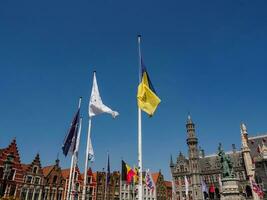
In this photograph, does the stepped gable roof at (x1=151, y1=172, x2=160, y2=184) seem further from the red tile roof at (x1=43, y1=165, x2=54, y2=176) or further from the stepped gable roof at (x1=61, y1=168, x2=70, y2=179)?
the red tile roof at (x1=43, y1=165, x2=54, y2=176)

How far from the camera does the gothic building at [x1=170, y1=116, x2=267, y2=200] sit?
67731mm

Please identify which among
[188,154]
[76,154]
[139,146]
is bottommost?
[139,146]

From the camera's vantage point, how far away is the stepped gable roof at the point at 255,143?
71750 millimetres

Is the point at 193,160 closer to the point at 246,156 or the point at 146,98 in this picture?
the point at 246,156

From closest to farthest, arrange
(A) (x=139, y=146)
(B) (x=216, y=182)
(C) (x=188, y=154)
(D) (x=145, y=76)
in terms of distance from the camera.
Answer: (A) (x=139, y=146)
(D) (x=145, y=76)
(B) (x=216, y=182)
(C) (x=188, y=154)

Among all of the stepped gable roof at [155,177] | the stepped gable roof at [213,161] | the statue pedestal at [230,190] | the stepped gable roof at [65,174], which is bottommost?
the statue pedestal at [230,190]

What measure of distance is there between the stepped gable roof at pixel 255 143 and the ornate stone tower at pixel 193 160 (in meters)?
16.2

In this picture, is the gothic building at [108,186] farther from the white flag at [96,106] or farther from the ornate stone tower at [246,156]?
the white flag at [96,106]

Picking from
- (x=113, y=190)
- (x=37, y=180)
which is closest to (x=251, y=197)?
(x=113, y=190)

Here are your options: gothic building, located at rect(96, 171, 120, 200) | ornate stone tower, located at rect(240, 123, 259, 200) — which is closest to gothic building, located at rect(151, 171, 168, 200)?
gothic building, located at rect(96, 171, 120, 200)

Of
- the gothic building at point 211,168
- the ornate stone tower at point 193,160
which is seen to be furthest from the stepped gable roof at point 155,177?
the ornate stone tower at point 193,160

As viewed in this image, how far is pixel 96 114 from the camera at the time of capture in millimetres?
24391

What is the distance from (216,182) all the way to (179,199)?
1323 cm

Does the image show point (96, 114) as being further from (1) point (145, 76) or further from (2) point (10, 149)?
(2) point (10, 149)
